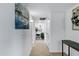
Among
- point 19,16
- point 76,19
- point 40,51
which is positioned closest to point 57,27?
point 40,51

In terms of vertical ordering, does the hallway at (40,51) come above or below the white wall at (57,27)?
below

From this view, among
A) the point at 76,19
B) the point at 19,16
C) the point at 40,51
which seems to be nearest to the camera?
the point at 19,16

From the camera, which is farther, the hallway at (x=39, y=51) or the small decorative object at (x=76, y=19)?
the hallway at (x=39, y=51)

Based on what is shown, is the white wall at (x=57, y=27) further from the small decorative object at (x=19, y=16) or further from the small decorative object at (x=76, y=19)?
the small decorative object at (x=19, y=16)

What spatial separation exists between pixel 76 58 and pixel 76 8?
3.35 m

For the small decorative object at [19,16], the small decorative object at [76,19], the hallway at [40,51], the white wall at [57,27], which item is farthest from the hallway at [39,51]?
the small decorative object at [19,16]

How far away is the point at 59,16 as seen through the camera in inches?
231

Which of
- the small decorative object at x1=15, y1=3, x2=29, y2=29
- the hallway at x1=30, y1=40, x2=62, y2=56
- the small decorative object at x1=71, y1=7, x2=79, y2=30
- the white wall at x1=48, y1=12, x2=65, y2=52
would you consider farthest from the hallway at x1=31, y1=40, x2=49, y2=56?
the small decorative object at x1=15, y1=3, x2=29, y2=29

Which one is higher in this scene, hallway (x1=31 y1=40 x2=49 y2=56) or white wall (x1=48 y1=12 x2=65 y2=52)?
white wall (x1=48 y1=12 x2=65 y2=52)

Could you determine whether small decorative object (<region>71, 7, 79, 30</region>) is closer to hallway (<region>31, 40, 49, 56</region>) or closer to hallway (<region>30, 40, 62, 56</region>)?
hallway (<region>30, 40, 62, 56</region>)

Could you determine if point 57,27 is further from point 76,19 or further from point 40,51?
point 76,19

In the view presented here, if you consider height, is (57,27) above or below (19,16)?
below

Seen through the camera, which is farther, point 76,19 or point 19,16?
point 76,19

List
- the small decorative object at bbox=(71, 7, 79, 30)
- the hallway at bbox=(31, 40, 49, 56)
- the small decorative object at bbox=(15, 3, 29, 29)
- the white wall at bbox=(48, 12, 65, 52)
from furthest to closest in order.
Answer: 1. the white wall at bbox=(48, 12, 65, 52)
2. the hallway at bbox=(31, 40, 49, 56)
3. the small decorative object at bbox=(71, 7, 79, 30)
4. the small decorative object at bbox=(15, 3, 29, 29)
